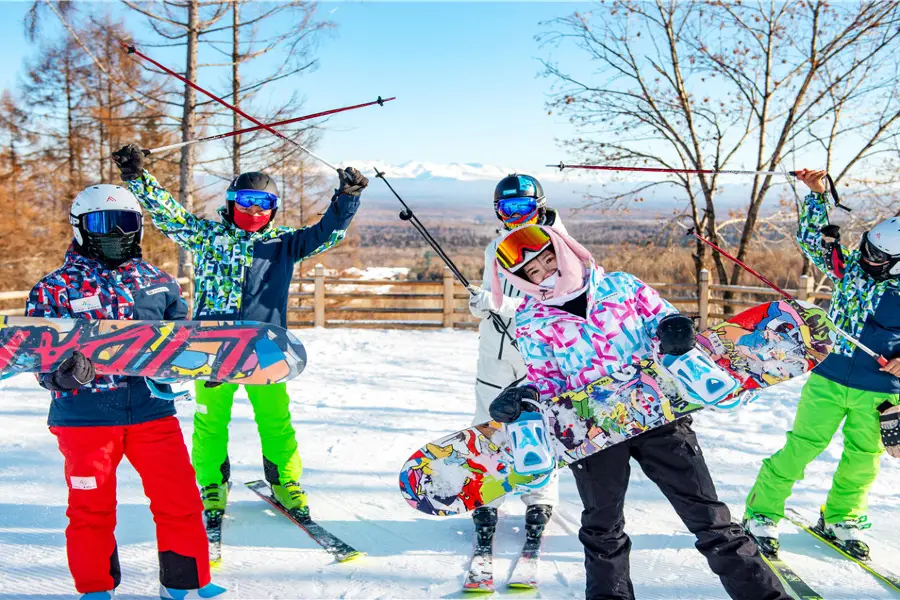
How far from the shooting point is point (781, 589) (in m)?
1.99

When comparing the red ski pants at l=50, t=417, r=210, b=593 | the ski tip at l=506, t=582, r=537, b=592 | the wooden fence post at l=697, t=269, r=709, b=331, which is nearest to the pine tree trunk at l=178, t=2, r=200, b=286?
the red ski pants at l=50, t=417, r=210, b=593

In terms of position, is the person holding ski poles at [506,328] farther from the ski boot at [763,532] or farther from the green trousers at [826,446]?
the green trousers at [826,446]

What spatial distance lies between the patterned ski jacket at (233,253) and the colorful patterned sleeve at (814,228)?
235 cm

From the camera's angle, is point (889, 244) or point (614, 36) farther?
point (614, 36)

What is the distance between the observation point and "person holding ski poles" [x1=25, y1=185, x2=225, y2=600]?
2293mm

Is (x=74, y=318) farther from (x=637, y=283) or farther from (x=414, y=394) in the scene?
(x=414, y=394)

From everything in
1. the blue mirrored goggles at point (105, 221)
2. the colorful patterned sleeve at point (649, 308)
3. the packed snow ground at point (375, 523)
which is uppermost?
the blue mirrored goggles at point (105, 221)

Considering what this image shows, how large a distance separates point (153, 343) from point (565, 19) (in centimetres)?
1197

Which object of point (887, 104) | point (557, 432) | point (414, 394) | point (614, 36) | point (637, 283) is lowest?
point (414, 394)

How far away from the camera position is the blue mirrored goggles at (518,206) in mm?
3049

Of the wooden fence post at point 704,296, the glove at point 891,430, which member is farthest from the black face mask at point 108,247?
the wooden fence post at point 704,296

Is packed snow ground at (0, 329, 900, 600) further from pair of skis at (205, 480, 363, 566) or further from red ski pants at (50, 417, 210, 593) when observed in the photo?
red ski pants at (50, 417, 210, 593)

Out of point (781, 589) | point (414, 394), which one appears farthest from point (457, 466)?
point (414, 394)

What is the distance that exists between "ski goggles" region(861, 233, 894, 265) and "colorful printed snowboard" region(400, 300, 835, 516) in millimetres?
720
